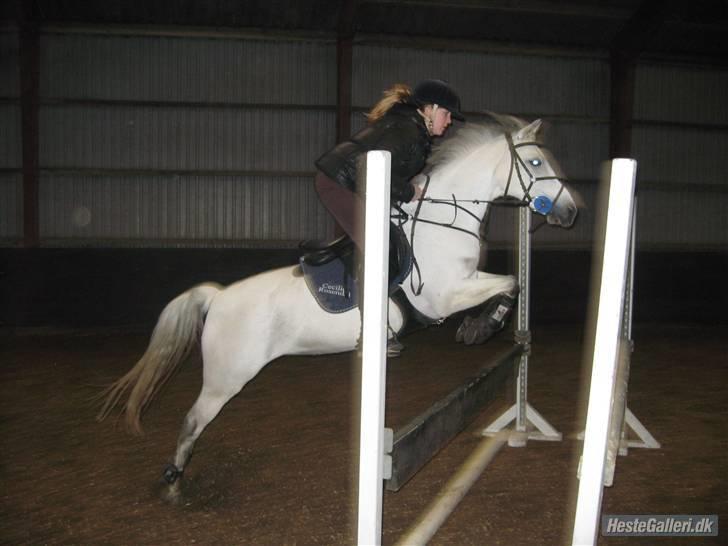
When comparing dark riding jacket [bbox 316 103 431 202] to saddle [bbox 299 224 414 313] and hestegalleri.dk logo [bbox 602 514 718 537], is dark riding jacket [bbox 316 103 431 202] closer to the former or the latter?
saddle [bbox 299 224 414 313]

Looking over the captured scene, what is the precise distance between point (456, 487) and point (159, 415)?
285cm

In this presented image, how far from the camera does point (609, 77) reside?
10.7 meters

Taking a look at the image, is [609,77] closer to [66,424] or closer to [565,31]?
[565,31]

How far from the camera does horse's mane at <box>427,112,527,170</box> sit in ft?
11.7

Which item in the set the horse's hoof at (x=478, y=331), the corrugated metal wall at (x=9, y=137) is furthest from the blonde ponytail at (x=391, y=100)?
the corrugated metal wall at (x=9, y=137)

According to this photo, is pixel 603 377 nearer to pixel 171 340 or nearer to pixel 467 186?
pixel 467 186

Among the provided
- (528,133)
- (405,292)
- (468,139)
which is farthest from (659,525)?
(468,139)

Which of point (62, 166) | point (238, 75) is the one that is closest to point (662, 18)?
point (238, 75)

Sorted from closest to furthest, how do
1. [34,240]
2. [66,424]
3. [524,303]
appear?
1. [524,303]
2. [66,424]
3. [34,240]

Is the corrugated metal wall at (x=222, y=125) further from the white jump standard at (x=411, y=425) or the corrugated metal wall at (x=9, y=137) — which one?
the white jump standard at (x=411, y=425)

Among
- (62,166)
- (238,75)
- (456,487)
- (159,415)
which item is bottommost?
(159,415)

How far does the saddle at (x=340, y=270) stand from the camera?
321cm

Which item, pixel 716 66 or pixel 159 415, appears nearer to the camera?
pixel 159 415

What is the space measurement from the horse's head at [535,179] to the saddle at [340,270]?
26.4 inches
